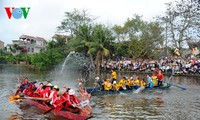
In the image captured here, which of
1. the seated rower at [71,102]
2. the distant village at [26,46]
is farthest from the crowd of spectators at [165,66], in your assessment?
the distant village at [26,46]

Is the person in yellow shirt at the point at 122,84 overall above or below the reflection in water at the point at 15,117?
above

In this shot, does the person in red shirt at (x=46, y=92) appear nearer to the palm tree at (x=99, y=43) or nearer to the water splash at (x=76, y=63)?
the palm tree at (x=99, y=43)

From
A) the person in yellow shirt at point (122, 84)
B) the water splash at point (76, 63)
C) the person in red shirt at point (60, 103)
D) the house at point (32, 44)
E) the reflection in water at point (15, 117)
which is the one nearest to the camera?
the person in red shirt at point (60, 103)

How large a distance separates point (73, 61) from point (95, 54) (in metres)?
4.62

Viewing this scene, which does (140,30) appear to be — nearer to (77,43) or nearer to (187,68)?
(77,43)

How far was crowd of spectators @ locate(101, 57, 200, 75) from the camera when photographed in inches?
1253

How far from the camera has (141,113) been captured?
527 inches

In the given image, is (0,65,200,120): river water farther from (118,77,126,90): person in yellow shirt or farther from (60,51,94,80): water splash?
(60,51,94,80): water splash

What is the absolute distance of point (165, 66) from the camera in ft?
109

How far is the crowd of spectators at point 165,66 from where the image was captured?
31814 millimetres

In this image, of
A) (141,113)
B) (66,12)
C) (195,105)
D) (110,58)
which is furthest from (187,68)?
(66,12)

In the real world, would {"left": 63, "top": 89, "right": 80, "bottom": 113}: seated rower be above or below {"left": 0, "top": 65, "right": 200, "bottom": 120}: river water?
above

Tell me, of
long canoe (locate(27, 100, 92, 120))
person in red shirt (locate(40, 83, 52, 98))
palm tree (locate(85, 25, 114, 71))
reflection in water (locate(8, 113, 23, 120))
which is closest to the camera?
long canoe (locate(27, 100, 92, 120))

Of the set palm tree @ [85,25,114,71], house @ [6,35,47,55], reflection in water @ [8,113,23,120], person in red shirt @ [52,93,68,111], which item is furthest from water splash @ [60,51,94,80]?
house @ [6,35,47,55]
